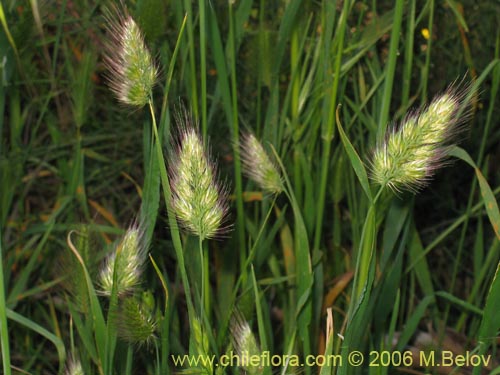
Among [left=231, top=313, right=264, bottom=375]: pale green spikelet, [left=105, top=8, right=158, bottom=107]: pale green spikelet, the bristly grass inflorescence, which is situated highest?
[left=105, top=8, right=158, bottom=107]: pale green spikelet

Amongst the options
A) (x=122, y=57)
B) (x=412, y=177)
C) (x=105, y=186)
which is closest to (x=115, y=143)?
(x=105, y=186)

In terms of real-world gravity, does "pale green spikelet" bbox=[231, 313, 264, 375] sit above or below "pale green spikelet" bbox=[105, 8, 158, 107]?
below

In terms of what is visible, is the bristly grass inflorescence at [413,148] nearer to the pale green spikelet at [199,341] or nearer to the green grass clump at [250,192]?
the green grass clump at [250,192]

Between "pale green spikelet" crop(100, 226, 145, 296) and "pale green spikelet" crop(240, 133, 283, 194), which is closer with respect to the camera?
"pale green spikelet" crop(100, 226, 145, 296)

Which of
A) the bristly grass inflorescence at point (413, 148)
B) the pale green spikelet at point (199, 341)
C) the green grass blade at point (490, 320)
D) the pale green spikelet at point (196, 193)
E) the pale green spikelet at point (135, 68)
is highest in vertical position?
the pale green spikelet at point (135, 68)

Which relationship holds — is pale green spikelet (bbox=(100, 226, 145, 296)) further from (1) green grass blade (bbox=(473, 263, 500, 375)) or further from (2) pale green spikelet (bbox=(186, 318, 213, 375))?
(1) green grass blade (bbox=(473, 263, 500, 375))

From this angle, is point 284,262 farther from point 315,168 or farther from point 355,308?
point 355,308

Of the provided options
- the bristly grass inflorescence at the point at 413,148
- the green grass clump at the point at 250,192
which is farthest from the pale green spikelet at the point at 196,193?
the bristly grass inflorescence at the point at 413,148

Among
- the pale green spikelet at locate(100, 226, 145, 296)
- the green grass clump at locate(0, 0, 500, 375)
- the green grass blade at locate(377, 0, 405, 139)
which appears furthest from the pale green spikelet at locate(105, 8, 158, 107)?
the green grass blade at locate(377, 0, 405, 139)

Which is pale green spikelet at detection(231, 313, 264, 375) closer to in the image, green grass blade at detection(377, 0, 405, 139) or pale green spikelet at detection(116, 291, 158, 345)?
pale green spikelet at detection(116, 291, 158, 345)

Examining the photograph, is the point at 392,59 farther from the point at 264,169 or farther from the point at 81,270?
the point at 81,270

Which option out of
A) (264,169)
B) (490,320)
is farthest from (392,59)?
(490,320)
